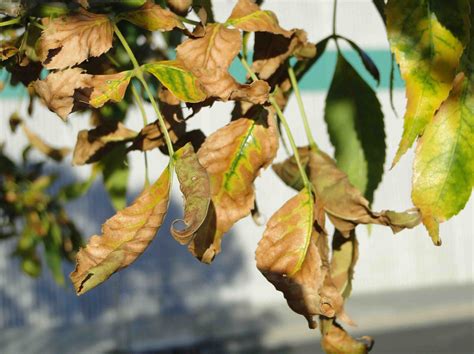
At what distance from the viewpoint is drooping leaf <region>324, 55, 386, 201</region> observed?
0.70 m

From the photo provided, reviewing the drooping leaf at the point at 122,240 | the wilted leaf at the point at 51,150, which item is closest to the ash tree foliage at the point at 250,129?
the drooping leaf at the point at 122,240

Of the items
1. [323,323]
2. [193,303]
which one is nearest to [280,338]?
[193,303]

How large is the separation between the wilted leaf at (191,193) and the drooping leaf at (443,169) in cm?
14

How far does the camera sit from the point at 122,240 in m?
0.49

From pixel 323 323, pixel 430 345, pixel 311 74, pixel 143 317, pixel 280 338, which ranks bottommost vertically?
pixel 143 317

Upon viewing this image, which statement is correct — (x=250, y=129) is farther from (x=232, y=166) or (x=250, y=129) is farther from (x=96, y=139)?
(x=96, y=139)

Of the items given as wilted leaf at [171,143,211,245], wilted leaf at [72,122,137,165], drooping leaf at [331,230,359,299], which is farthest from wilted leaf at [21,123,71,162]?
wilted leaf at [171,143,211,245]

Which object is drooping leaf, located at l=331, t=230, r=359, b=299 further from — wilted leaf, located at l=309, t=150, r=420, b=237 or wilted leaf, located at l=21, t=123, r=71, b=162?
wilted leaf, located at l=21, t=123, r=71, b=162

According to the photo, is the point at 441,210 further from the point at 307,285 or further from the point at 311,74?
the point at 311,74

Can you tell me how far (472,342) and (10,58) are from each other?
266 inches

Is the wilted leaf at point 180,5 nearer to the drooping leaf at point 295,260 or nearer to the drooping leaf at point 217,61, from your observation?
the drooping leaf at point 217,61

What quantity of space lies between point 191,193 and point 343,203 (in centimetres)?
15

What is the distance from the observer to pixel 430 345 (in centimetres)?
708

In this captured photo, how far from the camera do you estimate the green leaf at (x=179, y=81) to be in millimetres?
497
